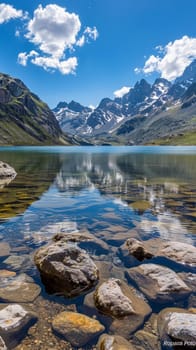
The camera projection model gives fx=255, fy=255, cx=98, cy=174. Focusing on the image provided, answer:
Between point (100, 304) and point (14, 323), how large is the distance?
3.80 meters

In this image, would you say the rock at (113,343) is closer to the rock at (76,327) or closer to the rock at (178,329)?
the rock at (76,327)

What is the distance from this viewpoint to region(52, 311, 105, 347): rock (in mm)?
9867

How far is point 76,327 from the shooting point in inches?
408

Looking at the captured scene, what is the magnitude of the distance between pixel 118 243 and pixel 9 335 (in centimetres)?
1104

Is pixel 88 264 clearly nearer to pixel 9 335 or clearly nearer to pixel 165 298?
pixel 165 298

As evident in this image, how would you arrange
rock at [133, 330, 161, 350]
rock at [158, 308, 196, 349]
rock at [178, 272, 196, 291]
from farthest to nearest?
rock at [178, 272, 196, 291]
rock at [133, 330, 161, 350]
rock at [158, 308, 196, 349]

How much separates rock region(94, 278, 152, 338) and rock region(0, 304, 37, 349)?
2987mm

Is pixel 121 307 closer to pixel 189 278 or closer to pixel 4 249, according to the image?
pixel 189 278

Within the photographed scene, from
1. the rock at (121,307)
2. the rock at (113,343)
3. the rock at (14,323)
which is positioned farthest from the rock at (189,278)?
the rock at (14,323)

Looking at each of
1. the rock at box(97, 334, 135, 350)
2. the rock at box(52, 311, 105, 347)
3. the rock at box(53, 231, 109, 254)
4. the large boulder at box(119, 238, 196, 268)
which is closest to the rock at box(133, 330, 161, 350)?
the rock at box(97, 334, 135, 350)

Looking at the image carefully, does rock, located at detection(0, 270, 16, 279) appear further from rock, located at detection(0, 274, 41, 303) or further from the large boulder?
the large boulder

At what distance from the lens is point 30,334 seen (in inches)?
398

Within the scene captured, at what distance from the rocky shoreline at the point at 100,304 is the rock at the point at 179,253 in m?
0.06

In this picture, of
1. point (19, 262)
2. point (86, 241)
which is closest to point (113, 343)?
point (19, 262)
